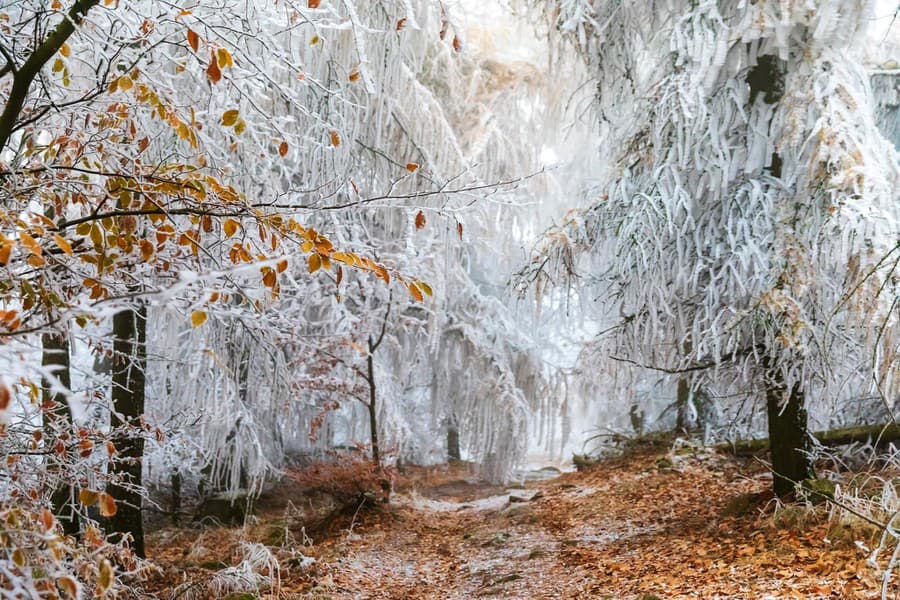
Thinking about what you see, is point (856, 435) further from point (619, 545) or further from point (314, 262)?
point (314, 262)

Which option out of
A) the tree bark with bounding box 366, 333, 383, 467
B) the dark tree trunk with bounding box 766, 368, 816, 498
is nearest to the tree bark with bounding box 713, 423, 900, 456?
the dark tree trunk with bounding box 766, 368, 816, 498

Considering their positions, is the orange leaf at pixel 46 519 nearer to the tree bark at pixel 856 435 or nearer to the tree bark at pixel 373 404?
the tree bark at pixel 373 404

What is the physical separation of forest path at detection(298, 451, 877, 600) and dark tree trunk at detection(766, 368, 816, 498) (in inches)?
8.6

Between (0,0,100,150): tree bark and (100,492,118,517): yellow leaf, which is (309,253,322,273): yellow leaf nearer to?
(100,492,118,517): yellow leaf

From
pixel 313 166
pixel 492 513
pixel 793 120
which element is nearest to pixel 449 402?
pixel 492 513

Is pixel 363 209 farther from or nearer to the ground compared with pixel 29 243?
farther from the ground

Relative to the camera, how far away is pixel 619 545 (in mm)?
4340

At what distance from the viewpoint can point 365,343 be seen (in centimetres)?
636

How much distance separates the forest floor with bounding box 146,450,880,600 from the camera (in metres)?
3.18

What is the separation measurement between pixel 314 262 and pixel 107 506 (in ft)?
2.46

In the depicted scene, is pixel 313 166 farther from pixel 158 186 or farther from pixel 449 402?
pixel 449 402

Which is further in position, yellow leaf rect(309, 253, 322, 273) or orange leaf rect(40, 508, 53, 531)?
yellow leaf rect(309, 253, 322, 273)

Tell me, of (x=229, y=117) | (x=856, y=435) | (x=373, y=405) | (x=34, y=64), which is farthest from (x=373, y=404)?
(x=34, y=64)

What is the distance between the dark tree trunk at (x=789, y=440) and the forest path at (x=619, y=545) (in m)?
0.22
